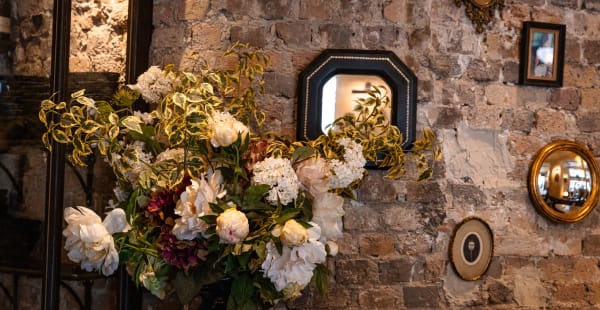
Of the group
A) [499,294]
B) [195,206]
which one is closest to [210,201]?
[195,206]

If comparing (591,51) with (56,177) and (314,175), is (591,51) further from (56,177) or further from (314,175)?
(56,177)

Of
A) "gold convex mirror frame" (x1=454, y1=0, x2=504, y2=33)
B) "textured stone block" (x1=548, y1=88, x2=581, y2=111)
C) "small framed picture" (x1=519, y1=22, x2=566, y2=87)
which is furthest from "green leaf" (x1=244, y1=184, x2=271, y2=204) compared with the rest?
"textured stone block" (x1=548, y1=88, x2=581, y2=111)

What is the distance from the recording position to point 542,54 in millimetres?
3057

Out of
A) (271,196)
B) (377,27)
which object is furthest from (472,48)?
(271,196)

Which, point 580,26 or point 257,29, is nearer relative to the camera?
point 257,29

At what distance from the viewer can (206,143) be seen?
235cm

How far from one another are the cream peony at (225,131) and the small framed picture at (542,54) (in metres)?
1.26

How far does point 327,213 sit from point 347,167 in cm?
16

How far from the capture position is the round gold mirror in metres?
3.05

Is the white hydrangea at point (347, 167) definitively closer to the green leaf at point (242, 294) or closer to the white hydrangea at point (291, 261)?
the white hydrangea at point (291, 261)

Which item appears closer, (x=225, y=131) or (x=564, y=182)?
(x=225, y=131)

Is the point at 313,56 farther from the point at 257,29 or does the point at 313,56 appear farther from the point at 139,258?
the point at 139,258

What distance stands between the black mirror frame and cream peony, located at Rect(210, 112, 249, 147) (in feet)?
1.60

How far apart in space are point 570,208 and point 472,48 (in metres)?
0.74
